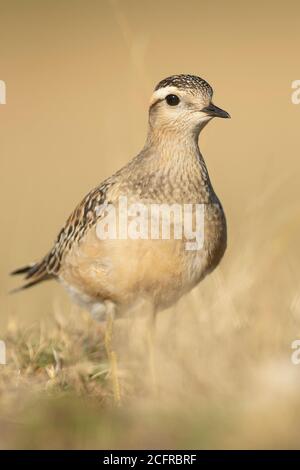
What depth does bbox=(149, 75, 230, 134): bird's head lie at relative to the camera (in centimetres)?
623

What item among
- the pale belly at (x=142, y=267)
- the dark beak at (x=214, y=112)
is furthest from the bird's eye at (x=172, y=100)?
the pale belly at (x=142, y=267)

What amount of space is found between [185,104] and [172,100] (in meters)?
0.11

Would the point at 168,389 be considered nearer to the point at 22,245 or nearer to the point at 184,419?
the point at 184,419

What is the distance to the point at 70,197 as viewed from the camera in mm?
13422

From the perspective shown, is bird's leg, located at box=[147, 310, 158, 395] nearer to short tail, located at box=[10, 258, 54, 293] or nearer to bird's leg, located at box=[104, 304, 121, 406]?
bird's leg, located at box=[104, 304, 121, 406]

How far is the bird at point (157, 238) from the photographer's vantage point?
5930mm

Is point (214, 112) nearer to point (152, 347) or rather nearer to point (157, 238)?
point (157, 238)

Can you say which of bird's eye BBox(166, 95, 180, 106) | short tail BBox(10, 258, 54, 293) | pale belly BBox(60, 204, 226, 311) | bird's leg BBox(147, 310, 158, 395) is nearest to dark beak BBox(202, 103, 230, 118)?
bird's eye BBox(166, 95, 180, 106)

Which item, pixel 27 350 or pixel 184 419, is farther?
pixel 27 350

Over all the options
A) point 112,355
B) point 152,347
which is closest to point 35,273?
point 112,355

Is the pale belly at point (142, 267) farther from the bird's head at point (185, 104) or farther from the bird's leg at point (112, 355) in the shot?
the bird's head at point (185, 104)

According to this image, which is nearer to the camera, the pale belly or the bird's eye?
the pale belly

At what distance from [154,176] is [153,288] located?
2.39ft

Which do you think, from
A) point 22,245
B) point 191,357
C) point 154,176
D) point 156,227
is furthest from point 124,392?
point 22,245
